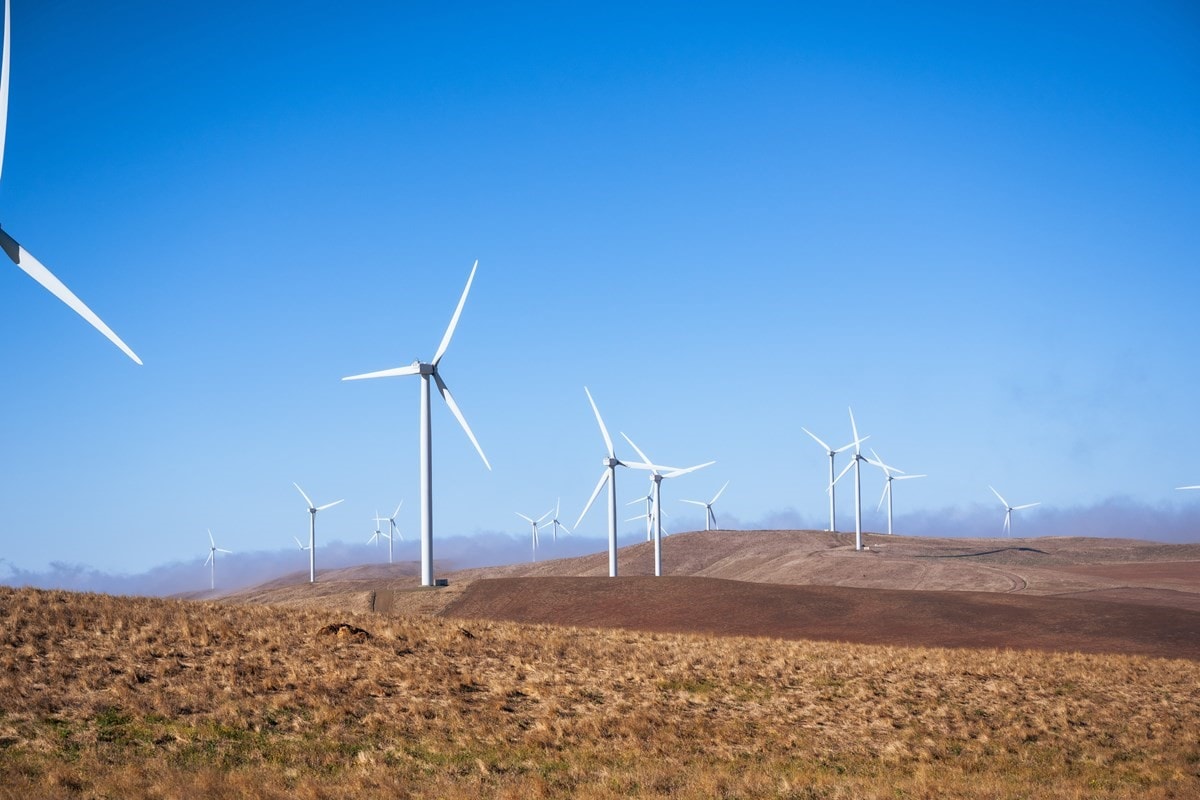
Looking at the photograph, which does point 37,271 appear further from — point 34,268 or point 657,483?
point 657,483

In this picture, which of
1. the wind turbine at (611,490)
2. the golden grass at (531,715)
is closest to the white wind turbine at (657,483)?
the wind turbine at (611,490)

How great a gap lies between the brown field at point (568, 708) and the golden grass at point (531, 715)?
106 mm

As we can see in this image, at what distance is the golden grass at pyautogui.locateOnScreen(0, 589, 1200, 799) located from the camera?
73.0 ft

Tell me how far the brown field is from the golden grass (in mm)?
106

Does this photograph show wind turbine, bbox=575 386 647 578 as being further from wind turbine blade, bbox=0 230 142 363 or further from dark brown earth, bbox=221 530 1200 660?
wind turbine blade, bbox=0 230 142 363

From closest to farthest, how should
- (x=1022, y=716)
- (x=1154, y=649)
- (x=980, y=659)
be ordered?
(x=1022, y=716), (x=980, y=659), (x=1154, y=649)

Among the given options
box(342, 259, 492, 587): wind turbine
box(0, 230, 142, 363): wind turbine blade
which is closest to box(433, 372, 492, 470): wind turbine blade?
box(342, 259, 492, 587): wind turbine

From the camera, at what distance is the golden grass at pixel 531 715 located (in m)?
22.2

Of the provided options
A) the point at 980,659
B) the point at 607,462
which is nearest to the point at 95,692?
the point at 980,659

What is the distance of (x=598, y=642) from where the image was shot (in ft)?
143

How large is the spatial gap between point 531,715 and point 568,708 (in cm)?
142

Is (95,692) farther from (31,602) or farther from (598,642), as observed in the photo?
(598,642)

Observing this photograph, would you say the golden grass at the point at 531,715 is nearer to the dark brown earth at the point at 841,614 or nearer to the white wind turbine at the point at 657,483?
the dark brown earth at the point at 841,614

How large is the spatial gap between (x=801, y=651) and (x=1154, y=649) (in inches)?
747
